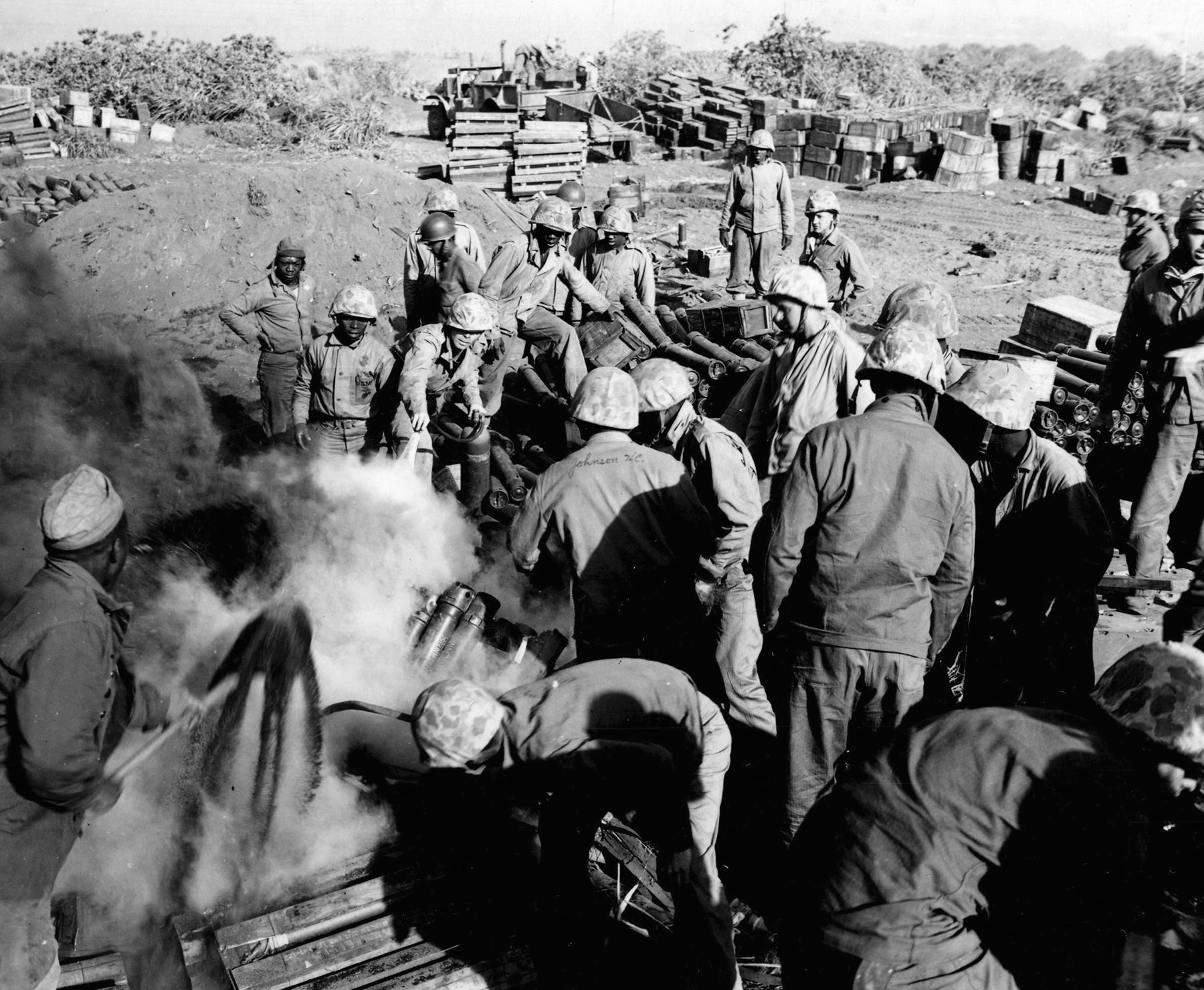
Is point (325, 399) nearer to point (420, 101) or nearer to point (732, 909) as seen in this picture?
point (732, 909)

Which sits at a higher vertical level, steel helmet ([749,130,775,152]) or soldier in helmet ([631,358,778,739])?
steel helmet ([749,130,775,152])

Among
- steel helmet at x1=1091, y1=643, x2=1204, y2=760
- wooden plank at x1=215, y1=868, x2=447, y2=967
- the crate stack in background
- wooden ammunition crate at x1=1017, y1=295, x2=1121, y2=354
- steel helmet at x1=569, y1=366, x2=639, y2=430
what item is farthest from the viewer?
the crate stack in background

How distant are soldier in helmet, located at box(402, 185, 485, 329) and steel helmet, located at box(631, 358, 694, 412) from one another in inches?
144

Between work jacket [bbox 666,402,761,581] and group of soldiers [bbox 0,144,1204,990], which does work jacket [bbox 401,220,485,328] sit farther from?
work jacket [bbox 666,402,761,581]

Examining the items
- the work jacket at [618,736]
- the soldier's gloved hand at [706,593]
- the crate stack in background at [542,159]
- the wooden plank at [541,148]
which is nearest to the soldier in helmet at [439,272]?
the soldier's gloved hand at [706,593]

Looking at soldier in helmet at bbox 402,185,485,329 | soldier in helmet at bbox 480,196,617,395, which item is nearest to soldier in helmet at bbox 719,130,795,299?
soldier in helmet at bbox 480,196,617,395

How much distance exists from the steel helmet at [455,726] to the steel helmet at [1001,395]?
248 centimetres

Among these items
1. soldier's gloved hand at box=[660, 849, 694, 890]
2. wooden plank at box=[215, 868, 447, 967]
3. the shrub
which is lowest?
wooden plank at box=[215, 868, 447, 967]

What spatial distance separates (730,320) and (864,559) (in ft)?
18.1

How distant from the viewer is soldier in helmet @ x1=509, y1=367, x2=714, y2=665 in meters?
4.38

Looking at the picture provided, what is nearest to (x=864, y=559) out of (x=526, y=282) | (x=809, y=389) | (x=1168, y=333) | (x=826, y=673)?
(x=826, y=673)

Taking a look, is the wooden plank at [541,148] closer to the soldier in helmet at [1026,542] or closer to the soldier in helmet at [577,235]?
the soldier in helmet at [577,235]

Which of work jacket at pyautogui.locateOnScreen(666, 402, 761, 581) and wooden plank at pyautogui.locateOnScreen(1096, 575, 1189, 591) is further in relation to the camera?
wooden plank at pyautogui.locateOnScreen(1096, 575, 1189, 591)

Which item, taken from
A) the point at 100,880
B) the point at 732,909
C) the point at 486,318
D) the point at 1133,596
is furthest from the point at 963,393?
the point at 100,880
